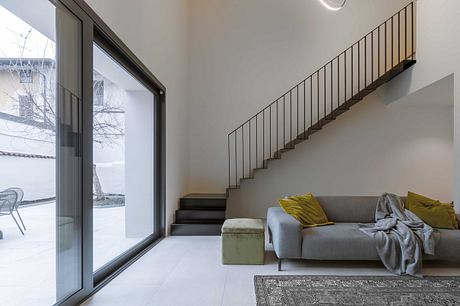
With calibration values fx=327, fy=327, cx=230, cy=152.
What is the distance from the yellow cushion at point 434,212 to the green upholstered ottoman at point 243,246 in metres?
1.95

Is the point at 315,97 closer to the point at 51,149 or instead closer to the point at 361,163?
the point at 361,163

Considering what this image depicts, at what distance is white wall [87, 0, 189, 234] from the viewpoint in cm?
343

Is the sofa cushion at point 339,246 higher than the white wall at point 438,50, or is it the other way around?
the white wall at point 438,50

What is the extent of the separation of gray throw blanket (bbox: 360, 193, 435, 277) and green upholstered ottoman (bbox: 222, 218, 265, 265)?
3.95 feet

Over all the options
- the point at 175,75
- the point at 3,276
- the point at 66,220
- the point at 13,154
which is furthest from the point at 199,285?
the point at 175,75

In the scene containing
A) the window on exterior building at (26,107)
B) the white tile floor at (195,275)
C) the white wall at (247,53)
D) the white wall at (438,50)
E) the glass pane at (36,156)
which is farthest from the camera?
the white wall at (247,53)

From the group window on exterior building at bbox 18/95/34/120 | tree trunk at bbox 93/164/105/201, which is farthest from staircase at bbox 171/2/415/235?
window on exterior building at bbox 18/95/34/120

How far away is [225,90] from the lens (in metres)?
6.98

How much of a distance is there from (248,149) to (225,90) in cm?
135

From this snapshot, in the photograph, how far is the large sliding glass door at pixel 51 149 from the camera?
1990mm

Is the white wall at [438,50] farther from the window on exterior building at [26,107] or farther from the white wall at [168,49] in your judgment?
the window on exterior building at [26,107]

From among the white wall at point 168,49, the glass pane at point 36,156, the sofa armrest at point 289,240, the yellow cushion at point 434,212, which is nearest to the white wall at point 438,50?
the yellow cushion at point 434,212

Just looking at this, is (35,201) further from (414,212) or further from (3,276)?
(414,212)

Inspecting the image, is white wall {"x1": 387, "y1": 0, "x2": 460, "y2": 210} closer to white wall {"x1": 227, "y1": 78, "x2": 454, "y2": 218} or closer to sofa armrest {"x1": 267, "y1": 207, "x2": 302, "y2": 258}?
white wall {"x1": 227, "y1": 78, "x2": 454, "y2": 218}
